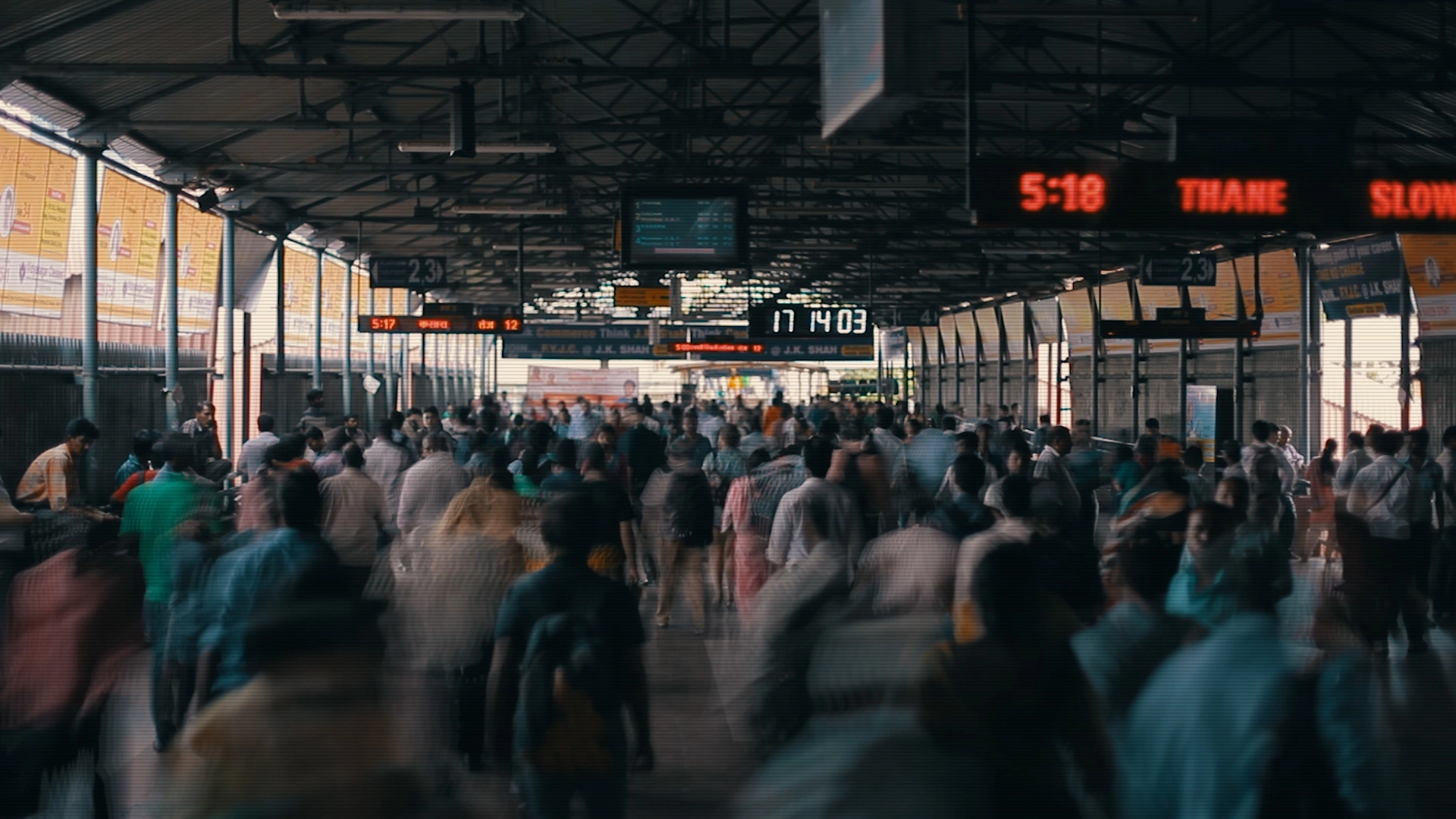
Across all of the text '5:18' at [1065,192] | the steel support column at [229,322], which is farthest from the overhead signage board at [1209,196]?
the steel support column at [229,322]

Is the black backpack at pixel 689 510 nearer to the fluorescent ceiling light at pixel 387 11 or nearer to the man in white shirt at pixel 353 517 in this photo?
the man in white shirt at pixel 353 517

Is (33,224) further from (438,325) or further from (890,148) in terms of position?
(890,148)

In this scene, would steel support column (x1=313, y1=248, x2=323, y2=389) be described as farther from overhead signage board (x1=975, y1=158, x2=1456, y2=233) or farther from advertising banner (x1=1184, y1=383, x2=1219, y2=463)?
overhead signage board (x1=975, y1=158, x2=1456, y2=233)

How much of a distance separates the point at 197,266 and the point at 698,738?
57.2 ft

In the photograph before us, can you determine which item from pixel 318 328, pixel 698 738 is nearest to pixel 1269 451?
pixel 698 738

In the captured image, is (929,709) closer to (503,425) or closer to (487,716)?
(487,716)

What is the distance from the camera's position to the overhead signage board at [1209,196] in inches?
333

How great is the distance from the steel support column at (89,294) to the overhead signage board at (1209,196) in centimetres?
1112

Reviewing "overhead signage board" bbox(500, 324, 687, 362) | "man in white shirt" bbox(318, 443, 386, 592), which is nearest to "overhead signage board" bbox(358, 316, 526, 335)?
"man in white shirt" bbox(318, 443, 386, 592)

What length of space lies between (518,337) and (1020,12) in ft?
124

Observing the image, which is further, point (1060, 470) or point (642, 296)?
point (642, 296)

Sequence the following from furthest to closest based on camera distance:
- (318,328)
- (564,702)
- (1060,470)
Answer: (318,328), (1060,470), (564,702)

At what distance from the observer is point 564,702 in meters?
3.92

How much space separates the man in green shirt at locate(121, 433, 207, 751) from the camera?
6918mm
